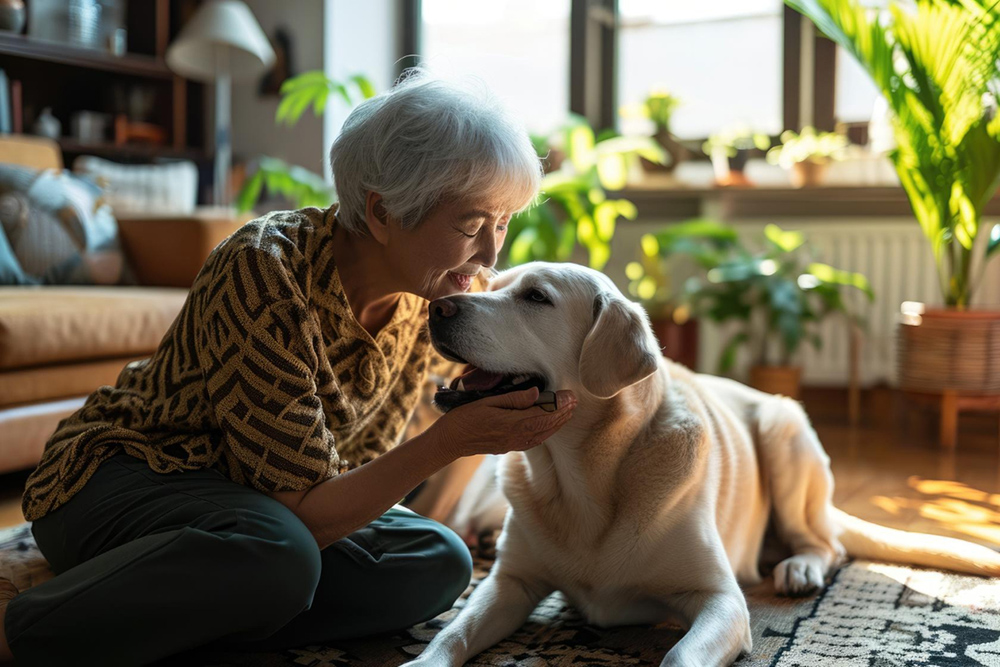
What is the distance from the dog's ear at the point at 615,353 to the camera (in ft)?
4.65

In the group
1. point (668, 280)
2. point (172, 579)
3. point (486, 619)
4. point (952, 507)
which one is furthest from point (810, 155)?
point (172, 579)

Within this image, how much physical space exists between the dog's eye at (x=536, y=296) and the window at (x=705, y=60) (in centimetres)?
315

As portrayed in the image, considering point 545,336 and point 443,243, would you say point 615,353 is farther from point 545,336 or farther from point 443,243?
point 443,243

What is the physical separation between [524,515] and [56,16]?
423 cm

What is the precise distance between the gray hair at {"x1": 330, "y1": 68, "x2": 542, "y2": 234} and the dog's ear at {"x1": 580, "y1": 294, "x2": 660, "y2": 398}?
250mm

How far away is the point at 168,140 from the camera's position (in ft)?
17.2

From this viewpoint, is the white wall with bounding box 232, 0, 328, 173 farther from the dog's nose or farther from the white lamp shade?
the dog's nose

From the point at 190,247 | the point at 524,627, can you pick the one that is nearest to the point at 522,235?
the point at 190,247

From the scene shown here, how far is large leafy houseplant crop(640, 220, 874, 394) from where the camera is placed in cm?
362

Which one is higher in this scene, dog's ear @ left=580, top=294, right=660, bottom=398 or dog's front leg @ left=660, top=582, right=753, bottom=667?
dog's ear @ left=580, top=294, right=660, bottom=398

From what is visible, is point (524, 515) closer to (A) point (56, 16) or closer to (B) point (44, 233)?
(B) point (44, 233)

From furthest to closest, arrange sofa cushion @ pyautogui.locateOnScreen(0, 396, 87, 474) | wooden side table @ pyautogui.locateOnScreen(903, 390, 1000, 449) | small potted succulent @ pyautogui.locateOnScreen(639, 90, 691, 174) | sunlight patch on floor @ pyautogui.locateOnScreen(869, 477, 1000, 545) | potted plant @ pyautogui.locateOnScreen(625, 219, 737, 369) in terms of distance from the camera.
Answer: small potted succulent @ pyautogui.locateOnScreen(639, 90, 691, 174)
potted plant @ pyautogui.locateOnScreen(625, 219, 737, 369)
wooden side table @ pyautogui.locateOnScreen(903, 390, 1000, 449)
sofa cushion @ pyautogui.locateOnScreen(0, 396, 87, 474)
sunlight patch on floor @ pyautogui.locateOnScreen(869, 477, 1000, 545)

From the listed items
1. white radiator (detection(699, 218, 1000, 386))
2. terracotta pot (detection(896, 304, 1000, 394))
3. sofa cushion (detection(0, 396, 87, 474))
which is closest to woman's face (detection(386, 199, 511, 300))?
sofa cushion (detection(0, 396, 87, 474))

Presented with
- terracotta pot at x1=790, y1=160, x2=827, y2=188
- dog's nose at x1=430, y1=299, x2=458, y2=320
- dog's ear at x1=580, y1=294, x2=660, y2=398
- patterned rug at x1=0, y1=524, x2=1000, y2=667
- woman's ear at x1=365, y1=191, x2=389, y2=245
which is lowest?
patterned rug at x1=0, y1=524, x2=1000, y2=667
